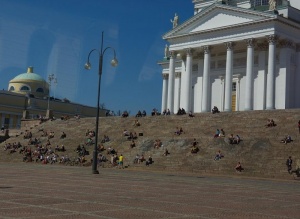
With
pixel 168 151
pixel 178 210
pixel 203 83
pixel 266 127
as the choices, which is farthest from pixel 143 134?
pixel 178 210

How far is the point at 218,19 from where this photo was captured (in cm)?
5822

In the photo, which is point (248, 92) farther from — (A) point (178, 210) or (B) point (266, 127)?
(A) point (178, 210)

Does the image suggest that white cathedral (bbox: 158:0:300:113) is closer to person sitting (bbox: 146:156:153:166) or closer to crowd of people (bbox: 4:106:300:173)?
crowd of people (bbox: 4:106:300:173)

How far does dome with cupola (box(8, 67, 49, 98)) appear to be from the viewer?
11100 cm

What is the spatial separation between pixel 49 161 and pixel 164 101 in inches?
1144

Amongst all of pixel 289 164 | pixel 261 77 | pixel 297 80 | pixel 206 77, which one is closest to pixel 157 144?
pixel 289 164

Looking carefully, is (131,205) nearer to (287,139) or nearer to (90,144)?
(287,139)

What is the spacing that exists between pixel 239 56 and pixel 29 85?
64.7 meters

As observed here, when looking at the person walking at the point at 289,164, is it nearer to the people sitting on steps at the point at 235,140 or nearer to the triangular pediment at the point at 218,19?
the people sitting on steps at the point at 235,140

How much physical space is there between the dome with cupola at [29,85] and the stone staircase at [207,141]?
57.0 meters

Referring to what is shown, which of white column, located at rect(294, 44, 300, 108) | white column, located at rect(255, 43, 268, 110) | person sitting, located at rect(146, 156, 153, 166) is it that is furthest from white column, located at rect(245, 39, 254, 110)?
person sitting, located at rect(146, 156, 153, 166)

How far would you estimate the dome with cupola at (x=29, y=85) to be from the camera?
111000mm

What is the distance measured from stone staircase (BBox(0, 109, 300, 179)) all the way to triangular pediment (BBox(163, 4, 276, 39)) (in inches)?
521

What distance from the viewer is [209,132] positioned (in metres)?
42.9
